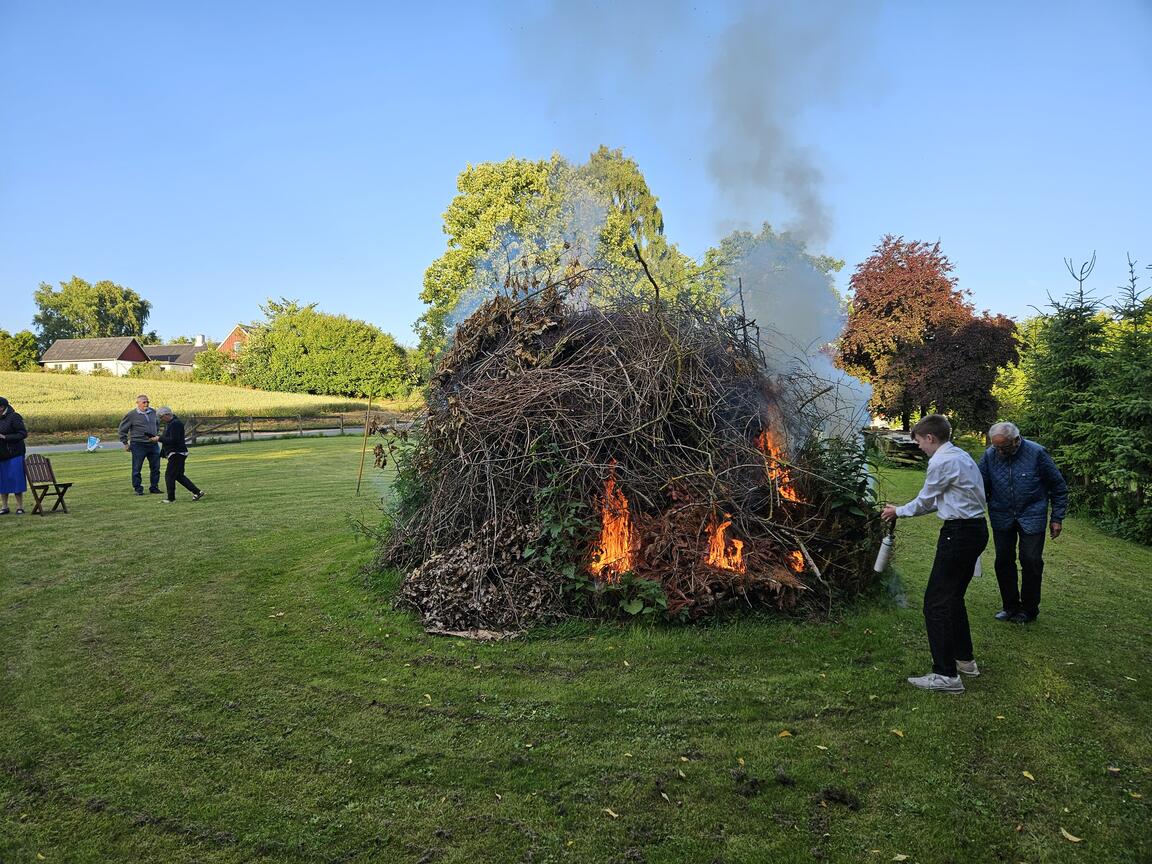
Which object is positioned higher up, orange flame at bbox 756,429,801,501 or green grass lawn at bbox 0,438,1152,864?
orange flame at bbox 756,429,801,501

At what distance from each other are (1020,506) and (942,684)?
7.61 feet

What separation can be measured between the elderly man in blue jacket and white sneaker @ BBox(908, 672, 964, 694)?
1.91 m

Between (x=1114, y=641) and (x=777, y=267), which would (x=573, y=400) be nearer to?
(x=777, y=267)

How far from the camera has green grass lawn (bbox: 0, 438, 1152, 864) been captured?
3.20 m

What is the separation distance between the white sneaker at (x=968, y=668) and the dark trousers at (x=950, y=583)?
0.27m

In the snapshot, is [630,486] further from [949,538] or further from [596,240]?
[596,240]

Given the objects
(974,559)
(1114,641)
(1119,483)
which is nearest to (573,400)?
(974,559)

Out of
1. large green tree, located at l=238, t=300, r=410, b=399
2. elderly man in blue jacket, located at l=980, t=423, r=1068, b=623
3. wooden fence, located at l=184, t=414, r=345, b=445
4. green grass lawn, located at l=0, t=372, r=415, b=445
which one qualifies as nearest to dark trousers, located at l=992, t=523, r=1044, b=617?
elderly man in blue jacket, located at l=980, t=423, r=1068, b=623

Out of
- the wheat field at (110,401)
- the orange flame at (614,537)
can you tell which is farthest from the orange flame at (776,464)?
the wheat field at (110,401)

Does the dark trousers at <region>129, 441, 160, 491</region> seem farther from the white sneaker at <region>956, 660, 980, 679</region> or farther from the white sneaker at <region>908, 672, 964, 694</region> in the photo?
the white sneaker at <region>956, 660, 980, 679</region>

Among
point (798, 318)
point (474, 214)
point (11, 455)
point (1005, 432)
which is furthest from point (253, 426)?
point (1005, 432)

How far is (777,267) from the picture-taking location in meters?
8.79

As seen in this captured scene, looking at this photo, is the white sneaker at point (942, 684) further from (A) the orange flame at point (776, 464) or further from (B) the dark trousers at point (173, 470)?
(B) the dark trousers at point (173, 470)

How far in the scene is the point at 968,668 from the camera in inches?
193
